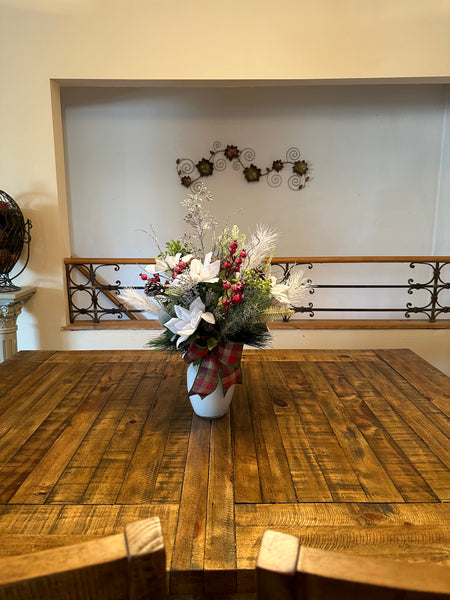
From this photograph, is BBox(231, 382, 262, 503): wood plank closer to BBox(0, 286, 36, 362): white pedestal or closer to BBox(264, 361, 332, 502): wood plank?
BBox(264, 361, 332, 502): wood plank

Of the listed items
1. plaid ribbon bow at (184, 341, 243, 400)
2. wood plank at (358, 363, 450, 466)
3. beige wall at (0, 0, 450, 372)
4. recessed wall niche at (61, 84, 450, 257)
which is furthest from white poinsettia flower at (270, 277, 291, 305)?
recessed wall niche at (61, 84, 450, 257)

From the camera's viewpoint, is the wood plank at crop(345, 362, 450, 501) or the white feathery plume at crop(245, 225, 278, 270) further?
the white feathery plume at crop(245, 225, 278, 270)

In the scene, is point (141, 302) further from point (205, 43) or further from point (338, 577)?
point (205, 43)

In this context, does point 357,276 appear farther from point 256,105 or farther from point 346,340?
point 256,105

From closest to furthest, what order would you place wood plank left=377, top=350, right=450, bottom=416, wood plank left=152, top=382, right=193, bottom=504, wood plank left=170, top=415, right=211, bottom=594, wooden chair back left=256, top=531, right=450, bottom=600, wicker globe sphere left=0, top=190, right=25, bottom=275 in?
wooden chair back left=256, top=531, right=450, bottom=600 → wood plank left=170, top=415, right=211, bottom=594 → wood plank left=152, top=382, right=193, bottom=504 → wood plank left=377, top=350, right=450, bottom=416 → wicker globe sphere left=0, top=190, right=25, bottom=275

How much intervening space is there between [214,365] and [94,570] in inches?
33.4

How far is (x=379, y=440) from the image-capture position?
1.22m

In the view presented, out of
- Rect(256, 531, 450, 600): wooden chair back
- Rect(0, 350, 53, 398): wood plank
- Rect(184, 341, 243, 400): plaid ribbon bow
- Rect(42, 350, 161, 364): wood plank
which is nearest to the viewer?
Rect(256, 531, 450, 600): wooden chair back

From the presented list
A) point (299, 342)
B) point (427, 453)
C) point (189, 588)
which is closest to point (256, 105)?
point (299, 342)

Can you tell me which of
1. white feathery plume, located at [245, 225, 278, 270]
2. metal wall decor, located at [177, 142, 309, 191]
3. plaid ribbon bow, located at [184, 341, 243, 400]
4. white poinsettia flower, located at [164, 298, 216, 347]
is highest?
→ metal wall decor, located at [177, 142, 309, 191]

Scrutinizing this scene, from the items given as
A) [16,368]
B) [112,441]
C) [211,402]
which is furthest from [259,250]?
[16,368]

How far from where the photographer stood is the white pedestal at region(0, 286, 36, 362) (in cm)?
301

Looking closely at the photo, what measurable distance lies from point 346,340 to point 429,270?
1885 millimetres

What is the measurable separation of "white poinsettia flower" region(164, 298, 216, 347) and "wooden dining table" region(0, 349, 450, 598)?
310 mm
